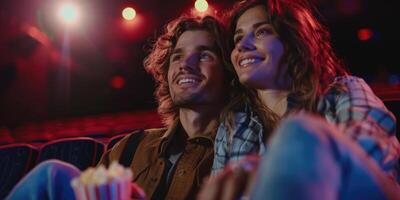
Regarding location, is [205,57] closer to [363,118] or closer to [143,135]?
[143,135]

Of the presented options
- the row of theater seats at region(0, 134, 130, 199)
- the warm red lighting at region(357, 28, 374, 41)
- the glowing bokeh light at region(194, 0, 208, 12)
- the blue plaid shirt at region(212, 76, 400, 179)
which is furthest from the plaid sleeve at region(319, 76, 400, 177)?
the glowing bokeh light at region(194, 0, 208, 12)

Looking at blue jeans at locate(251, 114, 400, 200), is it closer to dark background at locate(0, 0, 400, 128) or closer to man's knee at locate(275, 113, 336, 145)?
man's knee at locate(275, 113, 336, 145)

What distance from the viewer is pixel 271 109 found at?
153 cm

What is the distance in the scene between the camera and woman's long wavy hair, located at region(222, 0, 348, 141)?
4.71 feet

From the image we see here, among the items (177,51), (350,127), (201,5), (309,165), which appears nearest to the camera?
(309,165)

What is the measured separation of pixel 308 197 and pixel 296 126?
0.39ft

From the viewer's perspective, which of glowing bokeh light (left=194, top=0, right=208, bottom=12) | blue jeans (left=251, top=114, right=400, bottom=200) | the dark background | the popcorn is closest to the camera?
blue jeans (left=251, top=114, right=400, bottom=200)

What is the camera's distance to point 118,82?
21.3 feet

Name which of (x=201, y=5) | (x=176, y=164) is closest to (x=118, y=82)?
(x=201, y=5)

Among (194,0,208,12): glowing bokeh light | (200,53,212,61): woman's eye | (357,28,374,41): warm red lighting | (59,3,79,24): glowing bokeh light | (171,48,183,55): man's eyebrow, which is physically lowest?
(357,28,374,41): warm red lighting

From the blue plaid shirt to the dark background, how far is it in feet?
11.6

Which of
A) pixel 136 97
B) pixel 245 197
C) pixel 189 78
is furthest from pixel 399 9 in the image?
pixel 245 197

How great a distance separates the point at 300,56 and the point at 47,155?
1272mm

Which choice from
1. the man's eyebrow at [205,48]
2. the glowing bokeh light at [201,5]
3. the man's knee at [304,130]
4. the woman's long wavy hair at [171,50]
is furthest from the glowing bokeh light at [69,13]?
the man's knee at [304,130]
